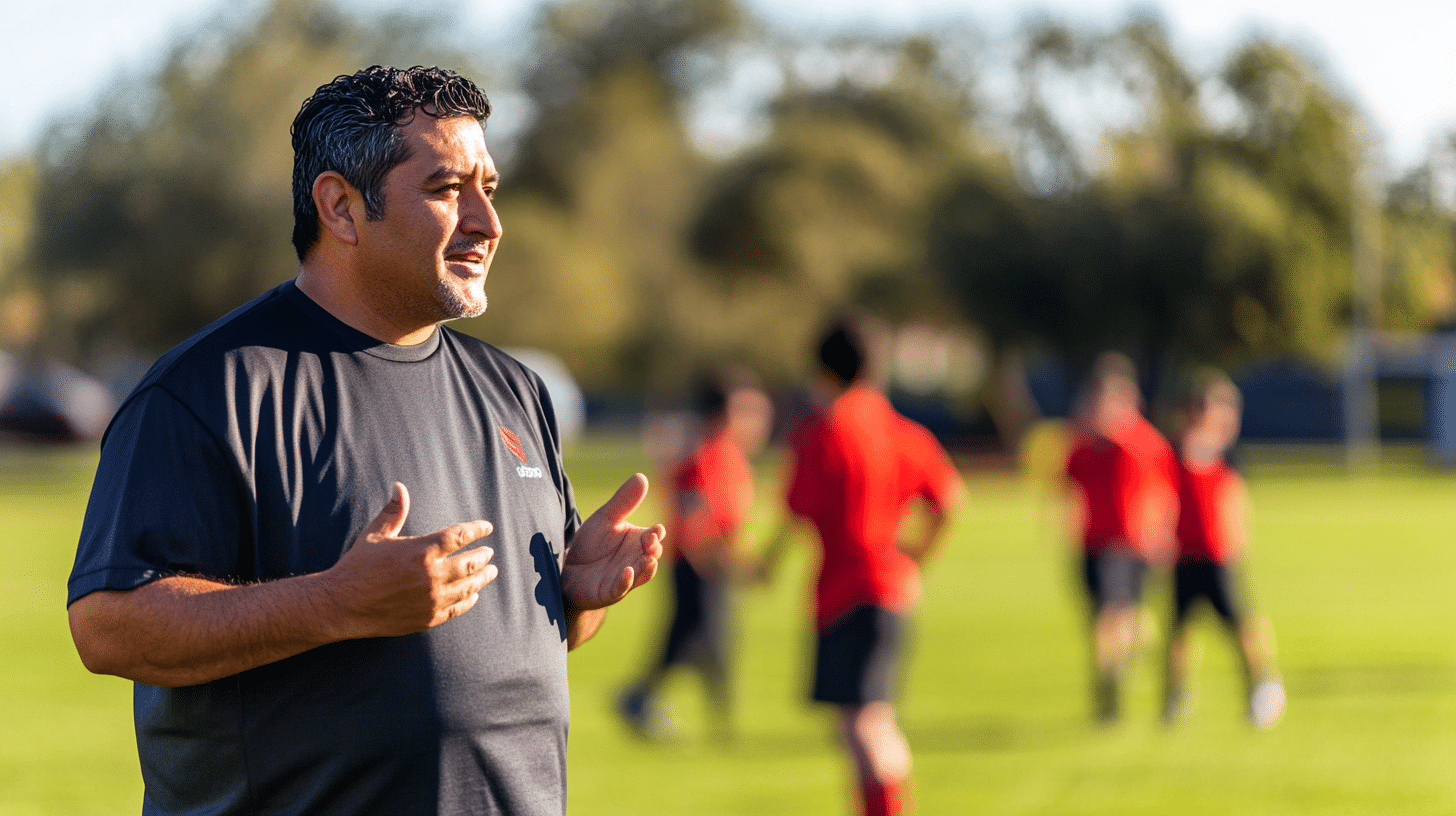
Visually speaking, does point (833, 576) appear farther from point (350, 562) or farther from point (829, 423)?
point (350, 562)

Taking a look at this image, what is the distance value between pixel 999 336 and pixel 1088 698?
31267mm

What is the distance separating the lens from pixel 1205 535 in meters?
10.1

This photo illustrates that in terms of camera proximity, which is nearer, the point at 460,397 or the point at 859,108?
the point at 460,397

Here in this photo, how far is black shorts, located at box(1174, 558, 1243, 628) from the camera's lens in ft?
32.8

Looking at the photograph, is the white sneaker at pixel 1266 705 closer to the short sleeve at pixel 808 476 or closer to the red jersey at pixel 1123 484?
the red jersey at pixel 1123 484

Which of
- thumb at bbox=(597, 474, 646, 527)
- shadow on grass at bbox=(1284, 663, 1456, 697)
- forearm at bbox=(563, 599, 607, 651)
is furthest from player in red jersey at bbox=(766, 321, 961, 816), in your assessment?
shadow on grass at bbox=(1284, 663, 1456, 697)

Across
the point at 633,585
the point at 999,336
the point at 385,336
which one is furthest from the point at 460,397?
the point at 999,336

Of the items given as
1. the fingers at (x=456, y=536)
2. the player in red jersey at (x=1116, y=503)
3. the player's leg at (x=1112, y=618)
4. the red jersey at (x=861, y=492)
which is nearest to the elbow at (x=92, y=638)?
the fingers at (x=456, y=536)

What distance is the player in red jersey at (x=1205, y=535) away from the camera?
32.8ft

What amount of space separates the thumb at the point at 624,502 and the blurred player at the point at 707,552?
20.4 feet

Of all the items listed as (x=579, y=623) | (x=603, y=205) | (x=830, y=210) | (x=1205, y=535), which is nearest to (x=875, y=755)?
(x=579, y=623)

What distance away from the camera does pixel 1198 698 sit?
10.7m

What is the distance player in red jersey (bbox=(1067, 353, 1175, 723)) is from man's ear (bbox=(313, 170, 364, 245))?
26.4 feet

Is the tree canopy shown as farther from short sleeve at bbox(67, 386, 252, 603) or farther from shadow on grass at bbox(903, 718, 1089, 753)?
short sleeve at bbox(67, 386, 252, 603)
